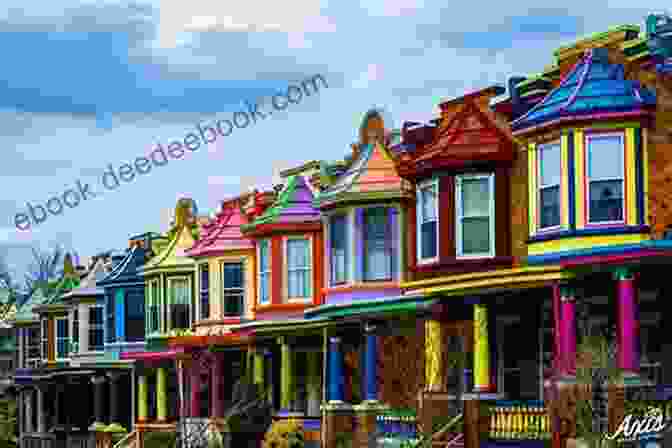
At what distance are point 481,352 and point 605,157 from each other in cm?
524

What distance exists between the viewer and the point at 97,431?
188 feet

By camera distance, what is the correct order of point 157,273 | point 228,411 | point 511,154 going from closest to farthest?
point 511,154, point 228,411, point 157,273

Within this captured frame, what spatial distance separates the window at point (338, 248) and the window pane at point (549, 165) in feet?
27.2

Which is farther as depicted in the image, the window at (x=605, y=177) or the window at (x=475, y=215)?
the window at (x=475, y=215)

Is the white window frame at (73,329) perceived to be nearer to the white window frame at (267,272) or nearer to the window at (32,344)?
the window at (32,344)

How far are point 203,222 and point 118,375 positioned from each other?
8.66 m

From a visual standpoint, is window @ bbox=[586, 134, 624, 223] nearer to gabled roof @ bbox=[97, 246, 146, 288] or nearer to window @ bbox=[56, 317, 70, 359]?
gabled roof @ bbox=[97, 246, 146, 288]

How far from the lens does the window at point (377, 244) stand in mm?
37906

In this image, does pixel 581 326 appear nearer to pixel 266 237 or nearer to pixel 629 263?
pixel 629 263

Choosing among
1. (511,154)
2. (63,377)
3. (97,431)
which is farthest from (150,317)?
(511,154)

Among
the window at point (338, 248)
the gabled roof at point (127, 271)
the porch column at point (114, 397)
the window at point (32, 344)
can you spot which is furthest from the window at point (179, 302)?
the window at point (32, 344)

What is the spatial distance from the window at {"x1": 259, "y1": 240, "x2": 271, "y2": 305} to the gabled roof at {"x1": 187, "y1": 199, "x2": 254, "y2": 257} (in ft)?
7.75

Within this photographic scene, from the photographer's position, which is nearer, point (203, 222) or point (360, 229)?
point (360, 229)

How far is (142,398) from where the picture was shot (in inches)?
2126
